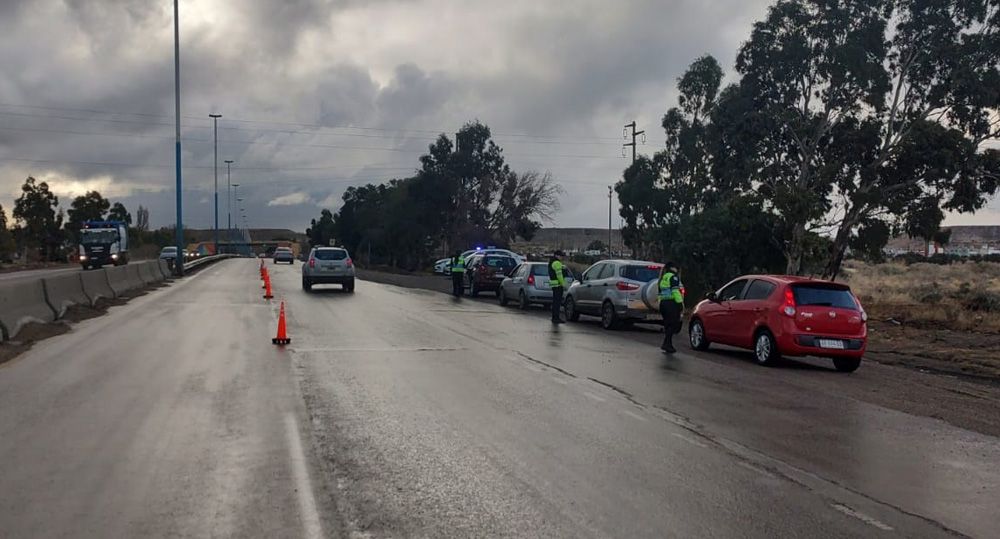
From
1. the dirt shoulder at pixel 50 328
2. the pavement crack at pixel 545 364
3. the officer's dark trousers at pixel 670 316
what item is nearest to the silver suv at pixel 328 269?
the dirt shoulder at pixel 50 328

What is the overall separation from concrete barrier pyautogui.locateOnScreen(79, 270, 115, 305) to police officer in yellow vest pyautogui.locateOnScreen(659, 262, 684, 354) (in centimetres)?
1585

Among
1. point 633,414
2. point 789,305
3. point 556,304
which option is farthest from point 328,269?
point 633,414

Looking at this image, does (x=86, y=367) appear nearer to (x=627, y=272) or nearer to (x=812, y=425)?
(x=812, y=425)

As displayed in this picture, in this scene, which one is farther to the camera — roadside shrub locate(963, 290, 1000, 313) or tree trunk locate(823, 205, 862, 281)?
tree trunk locate(823, 205, 862, 281)

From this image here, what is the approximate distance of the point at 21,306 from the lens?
17.7 metres

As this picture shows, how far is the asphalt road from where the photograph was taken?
228 inches

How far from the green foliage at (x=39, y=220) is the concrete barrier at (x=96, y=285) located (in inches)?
2188

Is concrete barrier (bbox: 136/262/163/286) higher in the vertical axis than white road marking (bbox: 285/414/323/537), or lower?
higher

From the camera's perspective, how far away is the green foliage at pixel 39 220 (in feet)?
252

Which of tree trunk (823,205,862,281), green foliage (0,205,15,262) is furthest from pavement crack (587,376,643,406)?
green foliage (0,205,15,262)

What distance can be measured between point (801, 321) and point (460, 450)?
8401 mm

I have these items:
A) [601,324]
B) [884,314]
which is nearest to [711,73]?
→ [884,314]

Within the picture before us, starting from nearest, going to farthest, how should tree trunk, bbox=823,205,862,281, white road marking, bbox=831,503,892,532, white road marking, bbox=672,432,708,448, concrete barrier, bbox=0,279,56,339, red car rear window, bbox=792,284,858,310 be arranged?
white road marking, bbox=831,503,892,532 < white road marking, bbox=672,432,708,448 < red car rear window, bbox=792,284,858,310 < concrete barrier, bbox=0,279,56,339 < tree trunk, bbox=823,205,862,281

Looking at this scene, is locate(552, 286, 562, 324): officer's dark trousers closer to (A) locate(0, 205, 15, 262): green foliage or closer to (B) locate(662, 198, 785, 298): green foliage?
(B) locate(662, 198, 785, 298): green foliage
